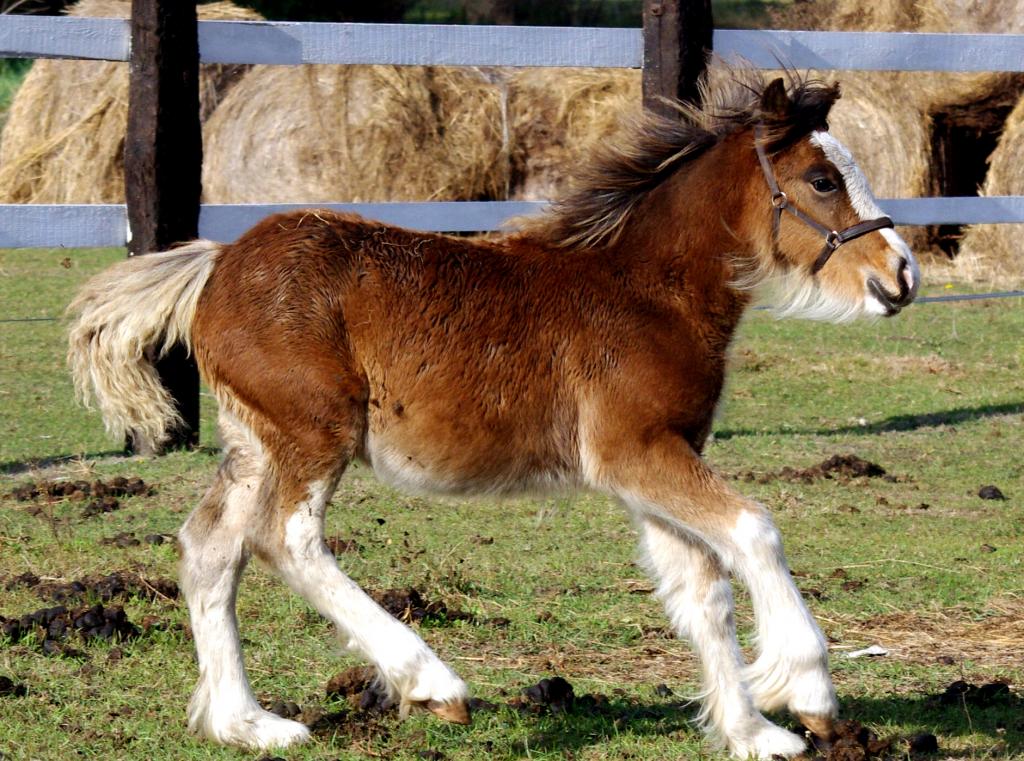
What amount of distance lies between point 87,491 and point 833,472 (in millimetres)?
3620

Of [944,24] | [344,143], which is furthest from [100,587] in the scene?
[944,24]

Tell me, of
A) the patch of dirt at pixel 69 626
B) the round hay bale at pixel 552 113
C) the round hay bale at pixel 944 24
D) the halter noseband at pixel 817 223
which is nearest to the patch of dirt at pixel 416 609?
the patch of dirt at pixel 69 626

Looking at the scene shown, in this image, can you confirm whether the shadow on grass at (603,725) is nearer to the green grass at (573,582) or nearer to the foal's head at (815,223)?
the green grass at (573,582)

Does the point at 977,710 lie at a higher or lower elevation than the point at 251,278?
lower

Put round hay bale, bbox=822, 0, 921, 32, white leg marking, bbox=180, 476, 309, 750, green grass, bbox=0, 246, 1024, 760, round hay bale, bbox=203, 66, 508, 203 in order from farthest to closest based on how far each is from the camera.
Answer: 1. round hay bale, bbox=822, 0, 921, 32
2. round hay bale, bbox=203, 66, 508, 203
3. green grass, bbox=0, 246, 1024, 760
4. white leg marking, bbox=180, 476, 309, 750

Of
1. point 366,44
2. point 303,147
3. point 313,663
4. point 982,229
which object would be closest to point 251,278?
point 313,663

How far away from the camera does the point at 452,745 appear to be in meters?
4.32

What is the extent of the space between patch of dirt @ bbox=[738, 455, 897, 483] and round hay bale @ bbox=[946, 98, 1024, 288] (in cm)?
552

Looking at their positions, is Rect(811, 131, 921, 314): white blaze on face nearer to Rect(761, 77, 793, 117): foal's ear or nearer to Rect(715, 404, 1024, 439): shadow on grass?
Rect(761, 77, 793, 117): foal's ear

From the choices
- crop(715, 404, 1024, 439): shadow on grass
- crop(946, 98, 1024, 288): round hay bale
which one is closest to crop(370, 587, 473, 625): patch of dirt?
crop(715, 404, 1024, 439): shadow on grass

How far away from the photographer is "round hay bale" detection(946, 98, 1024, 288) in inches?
506

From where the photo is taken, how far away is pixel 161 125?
24.3ft

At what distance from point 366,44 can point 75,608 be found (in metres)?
3.79

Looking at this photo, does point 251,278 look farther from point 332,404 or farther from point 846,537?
point 846,537
